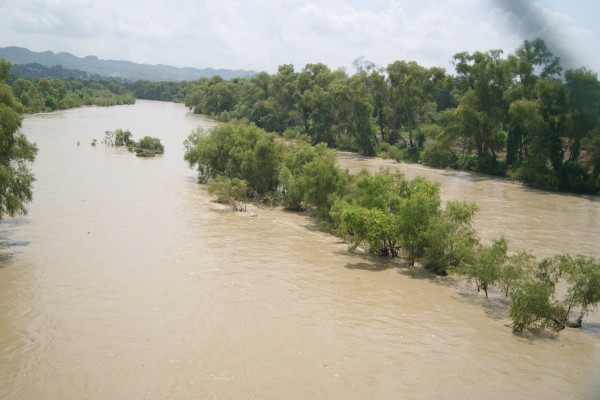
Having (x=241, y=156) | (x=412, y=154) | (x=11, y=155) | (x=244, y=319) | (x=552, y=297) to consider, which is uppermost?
(x=412, y=154)

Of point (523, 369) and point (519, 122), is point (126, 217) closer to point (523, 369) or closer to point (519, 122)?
point (523, 369)

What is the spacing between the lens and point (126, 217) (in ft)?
86.4

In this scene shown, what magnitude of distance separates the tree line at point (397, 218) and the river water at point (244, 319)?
894 millimetres

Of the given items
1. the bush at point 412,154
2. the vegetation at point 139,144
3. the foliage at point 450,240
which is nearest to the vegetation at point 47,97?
the vegetation at point 139,144

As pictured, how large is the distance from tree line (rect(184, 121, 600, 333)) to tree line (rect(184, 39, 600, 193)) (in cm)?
952

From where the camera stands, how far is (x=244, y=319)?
15062 millimetres

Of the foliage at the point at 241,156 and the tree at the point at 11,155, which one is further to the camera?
the foliage at the point at 241,156

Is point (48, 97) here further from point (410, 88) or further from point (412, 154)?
point (412, 154)

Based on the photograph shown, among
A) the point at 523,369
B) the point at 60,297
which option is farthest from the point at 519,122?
the point at 60,297

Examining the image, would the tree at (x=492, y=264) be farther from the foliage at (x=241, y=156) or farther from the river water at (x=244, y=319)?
the foliage at (x=241, y=156)

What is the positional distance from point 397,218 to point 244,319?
801 cm

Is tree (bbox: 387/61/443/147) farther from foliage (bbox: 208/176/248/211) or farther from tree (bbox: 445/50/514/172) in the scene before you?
foliage (bbox: 208/176/248/211)

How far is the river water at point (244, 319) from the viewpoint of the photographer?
11.8m

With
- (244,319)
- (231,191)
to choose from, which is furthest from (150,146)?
(244,319)
